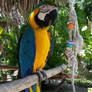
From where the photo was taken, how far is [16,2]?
3.63ft

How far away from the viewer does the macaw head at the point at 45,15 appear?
0.67 metres

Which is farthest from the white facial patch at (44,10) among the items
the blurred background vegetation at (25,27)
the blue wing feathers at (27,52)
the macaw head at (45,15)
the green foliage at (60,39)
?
the green foliage at (60,39)

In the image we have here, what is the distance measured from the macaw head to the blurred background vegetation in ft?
1.22

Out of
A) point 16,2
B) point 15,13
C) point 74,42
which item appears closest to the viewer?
point 74,42

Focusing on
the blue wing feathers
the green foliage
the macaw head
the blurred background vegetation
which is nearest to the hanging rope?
the macaw head

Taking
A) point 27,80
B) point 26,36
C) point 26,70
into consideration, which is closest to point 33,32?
point 26,36

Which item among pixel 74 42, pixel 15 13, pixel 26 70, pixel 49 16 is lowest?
pixel 26 70

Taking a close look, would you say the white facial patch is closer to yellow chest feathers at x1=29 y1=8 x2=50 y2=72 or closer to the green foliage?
yellow chest feathers at x1=29 y1=8 x2=50 y2=72

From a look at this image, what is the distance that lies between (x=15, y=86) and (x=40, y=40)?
0.38m

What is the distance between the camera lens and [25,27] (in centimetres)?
134

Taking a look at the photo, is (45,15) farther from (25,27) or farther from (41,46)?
(25,27)

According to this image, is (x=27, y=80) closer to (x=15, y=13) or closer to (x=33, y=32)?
(x=33, y=32)

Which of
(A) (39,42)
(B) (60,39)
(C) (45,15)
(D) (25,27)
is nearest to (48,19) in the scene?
(C) (45,15)

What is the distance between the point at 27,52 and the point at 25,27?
1.92ft
